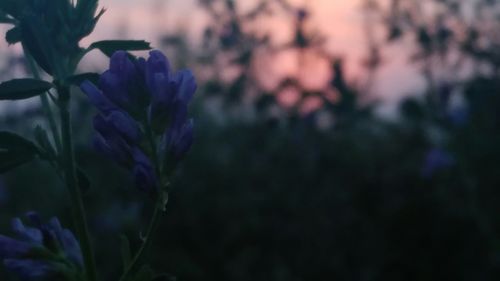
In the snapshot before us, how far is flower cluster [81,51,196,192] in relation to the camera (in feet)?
3.75

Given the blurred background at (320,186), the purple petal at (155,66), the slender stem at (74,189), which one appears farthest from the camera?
the blurred background at (320,186)

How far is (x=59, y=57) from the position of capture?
1.13 meters

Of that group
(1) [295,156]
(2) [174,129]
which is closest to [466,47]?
(1) [295,156]

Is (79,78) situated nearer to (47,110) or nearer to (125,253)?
(47,110)

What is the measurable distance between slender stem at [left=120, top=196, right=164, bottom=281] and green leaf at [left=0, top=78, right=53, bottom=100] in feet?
0.86

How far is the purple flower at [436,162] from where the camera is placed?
634cm

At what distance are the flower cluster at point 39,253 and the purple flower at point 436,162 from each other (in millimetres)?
5437

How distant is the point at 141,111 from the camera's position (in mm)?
1179

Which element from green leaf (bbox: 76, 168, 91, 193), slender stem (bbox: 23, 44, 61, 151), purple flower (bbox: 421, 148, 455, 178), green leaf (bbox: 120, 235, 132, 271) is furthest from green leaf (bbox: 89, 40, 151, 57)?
purple flower (bbox: 421, 148, 455, 178)

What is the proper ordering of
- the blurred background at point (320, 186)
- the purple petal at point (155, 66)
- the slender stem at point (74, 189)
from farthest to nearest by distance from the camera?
the blurred background at point (320, 186) → the purple petal at point (155, 66) → the slender stem at point (74, 189)

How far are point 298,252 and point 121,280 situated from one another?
438 centimetres

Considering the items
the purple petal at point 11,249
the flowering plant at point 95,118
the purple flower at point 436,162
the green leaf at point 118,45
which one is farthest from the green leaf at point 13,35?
the purple flower at point 436,162

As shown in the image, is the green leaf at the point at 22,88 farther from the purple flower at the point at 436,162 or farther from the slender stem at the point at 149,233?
the purple flower at the point at 436,162

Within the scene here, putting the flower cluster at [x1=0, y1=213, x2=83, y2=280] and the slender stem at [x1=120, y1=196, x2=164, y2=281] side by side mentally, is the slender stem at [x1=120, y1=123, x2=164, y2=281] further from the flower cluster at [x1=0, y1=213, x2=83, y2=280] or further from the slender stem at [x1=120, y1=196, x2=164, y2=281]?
the flower cluster at [x1=0, y1=213, x2=83, y2=280]
